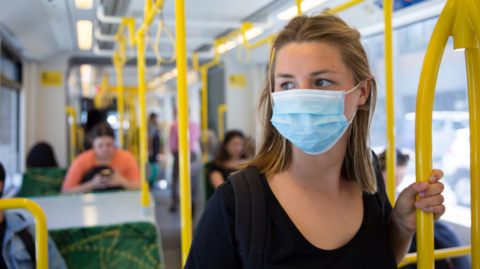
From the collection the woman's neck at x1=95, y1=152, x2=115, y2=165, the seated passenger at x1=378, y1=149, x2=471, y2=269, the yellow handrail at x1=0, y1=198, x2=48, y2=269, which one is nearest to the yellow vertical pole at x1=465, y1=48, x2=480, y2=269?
the yellow handrail at x1=0, y1=198, x2=48, y2=269

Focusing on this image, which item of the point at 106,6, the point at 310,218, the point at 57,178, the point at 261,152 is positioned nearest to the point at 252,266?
the point at 310,218

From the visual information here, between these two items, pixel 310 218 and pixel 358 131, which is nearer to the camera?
pixel 310 218

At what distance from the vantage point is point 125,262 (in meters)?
1.74

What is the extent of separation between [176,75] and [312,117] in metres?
1.64

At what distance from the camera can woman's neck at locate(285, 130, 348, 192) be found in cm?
104

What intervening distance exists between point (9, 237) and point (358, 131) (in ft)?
4.84

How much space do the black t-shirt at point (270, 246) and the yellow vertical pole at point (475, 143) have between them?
245 mm

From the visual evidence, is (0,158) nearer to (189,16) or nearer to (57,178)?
(57,178)

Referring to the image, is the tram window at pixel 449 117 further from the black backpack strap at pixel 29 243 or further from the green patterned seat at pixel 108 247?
the black backpack strap at pixel 29 243

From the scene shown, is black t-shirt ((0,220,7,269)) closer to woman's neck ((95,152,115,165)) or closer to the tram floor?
woman's neck ((95,152,115,165))

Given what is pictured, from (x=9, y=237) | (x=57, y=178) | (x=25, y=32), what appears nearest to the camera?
(x=9, y=237)

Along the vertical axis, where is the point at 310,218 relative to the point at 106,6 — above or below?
below

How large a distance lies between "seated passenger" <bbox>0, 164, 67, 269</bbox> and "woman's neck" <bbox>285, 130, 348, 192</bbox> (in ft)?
3.95

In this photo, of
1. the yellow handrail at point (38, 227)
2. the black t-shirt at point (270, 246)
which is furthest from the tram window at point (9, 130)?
the black t-shirt at point (270, 246)
